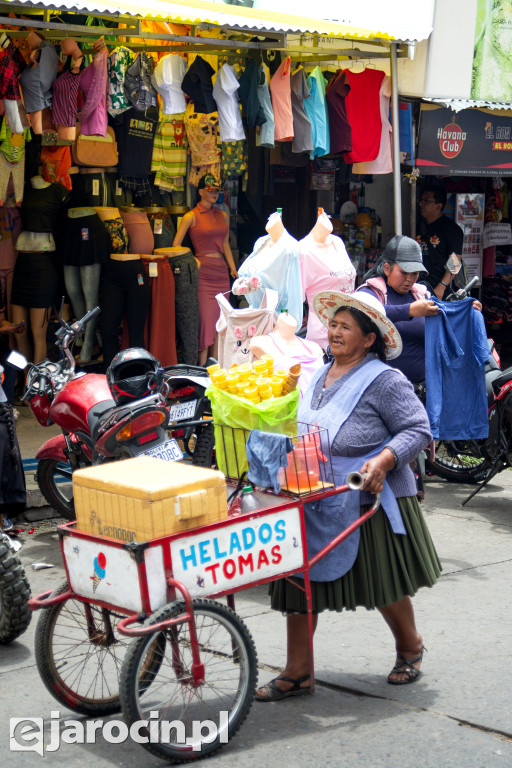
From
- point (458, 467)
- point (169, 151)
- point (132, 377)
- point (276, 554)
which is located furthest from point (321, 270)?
point (276, 554)

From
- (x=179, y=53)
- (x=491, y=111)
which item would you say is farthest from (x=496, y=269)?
(x=179, y=53)

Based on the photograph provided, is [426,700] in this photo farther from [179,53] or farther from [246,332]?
[179,53]

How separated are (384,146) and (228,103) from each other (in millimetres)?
1646

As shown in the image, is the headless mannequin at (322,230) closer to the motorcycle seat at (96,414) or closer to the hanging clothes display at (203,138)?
the motorcycle seat at (96,414)

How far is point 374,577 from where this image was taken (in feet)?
14.2

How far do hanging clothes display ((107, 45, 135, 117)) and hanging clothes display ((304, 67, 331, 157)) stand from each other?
1.71 meters

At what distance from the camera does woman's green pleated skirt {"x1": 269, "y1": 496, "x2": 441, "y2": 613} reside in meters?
4.30

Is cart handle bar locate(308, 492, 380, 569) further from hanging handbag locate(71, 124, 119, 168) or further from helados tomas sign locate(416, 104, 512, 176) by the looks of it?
helados tomas sign locate(416, 104, 512, 176)

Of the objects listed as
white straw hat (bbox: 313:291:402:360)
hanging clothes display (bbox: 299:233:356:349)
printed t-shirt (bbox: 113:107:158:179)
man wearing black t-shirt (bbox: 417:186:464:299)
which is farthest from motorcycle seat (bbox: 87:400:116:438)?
man wearing black t-shirt (bbox: 417:186:464:299)

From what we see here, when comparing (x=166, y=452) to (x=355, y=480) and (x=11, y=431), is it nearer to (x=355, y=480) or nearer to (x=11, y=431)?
(x=11, y=431)

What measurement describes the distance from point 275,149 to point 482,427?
436 centimetres

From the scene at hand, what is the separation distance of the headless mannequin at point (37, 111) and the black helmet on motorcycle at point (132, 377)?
2826 millimetres

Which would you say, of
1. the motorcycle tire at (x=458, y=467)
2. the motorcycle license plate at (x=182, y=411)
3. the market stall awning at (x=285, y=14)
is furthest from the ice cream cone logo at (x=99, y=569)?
the motorcycle tire at (x=458, y=467)

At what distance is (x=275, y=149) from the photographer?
415 inches
